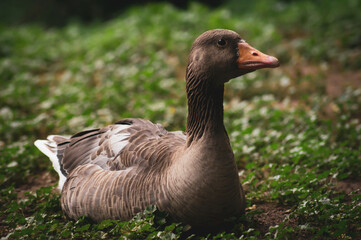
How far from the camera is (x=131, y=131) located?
14.1 feet

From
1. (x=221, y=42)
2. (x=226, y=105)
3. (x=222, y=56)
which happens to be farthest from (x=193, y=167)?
(x=226, y=105)

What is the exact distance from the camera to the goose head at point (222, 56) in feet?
11.3

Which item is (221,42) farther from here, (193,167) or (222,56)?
(193,167)

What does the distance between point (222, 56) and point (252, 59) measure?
0.25 m

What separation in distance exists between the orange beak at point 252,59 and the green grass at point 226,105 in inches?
51.2

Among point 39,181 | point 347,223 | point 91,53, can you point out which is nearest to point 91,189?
point 39,181

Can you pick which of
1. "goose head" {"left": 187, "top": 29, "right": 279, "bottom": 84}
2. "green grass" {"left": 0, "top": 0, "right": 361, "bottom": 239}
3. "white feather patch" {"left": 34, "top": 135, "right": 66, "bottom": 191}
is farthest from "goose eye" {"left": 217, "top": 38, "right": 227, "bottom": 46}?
"white feather patch" {"left": 34, "top": 135, "right": 66, "bottom": 191}

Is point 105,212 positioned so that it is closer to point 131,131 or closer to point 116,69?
point 131,131

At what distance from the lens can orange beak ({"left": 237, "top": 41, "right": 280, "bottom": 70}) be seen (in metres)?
3.33

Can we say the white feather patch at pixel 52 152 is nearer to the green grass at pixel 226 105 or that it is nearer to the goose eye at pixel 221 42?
the green grass at pixel 226 105

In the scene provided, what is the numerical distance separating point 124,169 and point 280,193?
5.31 feet

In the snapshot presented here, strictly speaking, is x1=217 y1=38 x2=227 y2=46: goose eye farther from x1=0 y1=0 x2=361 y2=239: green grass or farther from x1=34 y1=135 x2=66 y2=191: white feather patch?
x1=34 y1=135 x2=66 y2=191: white feather patch

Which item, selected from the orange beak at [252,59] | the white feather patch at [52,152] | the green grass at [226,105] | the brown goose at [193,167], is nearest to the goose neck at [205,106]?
the brown goose at [193,167]

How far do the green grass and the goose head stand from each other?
127cm
